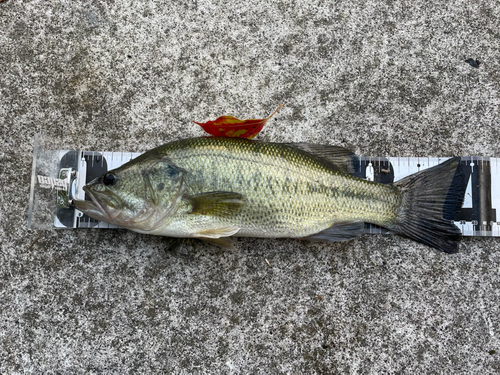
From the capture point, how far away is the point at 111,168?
2.82 meters

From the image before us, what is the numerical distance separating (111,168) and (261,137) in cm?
122

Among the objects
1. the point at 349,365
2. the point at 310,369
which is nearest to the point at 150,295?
the point at 310,369

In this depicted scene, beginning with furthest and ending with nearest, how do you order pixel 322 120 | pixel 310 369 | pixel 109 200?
1. pixel 322 120
2. pixel 310 369
3. pixel 109 200

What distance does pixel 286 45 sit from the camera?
3.06m

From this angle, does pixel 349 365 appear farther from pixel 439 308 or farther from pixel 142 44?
pixel 142 44

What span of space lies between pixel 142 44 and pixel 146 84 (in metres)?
0.35

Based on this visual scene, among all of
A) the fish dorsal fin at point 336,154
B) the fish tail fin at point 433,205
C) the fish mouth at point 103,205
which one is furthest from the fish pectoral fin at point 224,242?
the fish tail fin at point 433,205

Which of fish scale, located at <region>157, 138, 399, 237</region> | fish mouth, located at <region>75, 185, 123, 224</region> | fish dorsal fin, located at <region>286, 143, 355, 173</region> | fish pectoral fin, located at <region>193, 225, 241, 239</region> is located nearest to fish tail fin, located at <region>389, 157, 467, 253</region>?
fish scale, located at <region>157, 138, 399, 237</region>

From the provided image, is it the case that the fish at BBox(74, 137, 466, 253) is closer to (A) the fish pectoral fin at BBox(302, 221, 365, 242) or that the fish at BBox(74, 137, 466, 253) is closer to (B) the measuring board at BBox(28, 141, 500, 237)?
(A) the fish pectoral fin at BBox(302, 221, 365, 242)

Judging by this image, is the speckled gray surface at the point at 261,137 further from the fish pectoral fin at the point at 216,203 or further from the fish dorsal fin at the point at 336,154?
the fish pectoral fin at the point at 216,203

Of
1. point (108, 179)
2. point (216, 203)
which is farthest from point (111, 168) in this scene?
point (216, 203)

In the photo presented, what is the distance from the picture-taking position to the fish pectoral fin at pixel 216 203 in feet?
8.00

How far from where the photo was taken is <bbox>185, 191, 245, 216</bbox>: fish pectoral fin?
244 centimetres

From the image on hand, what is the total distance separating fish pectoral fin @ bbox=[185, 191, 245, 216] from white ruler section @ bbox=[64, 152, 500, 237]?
2.45 feet
